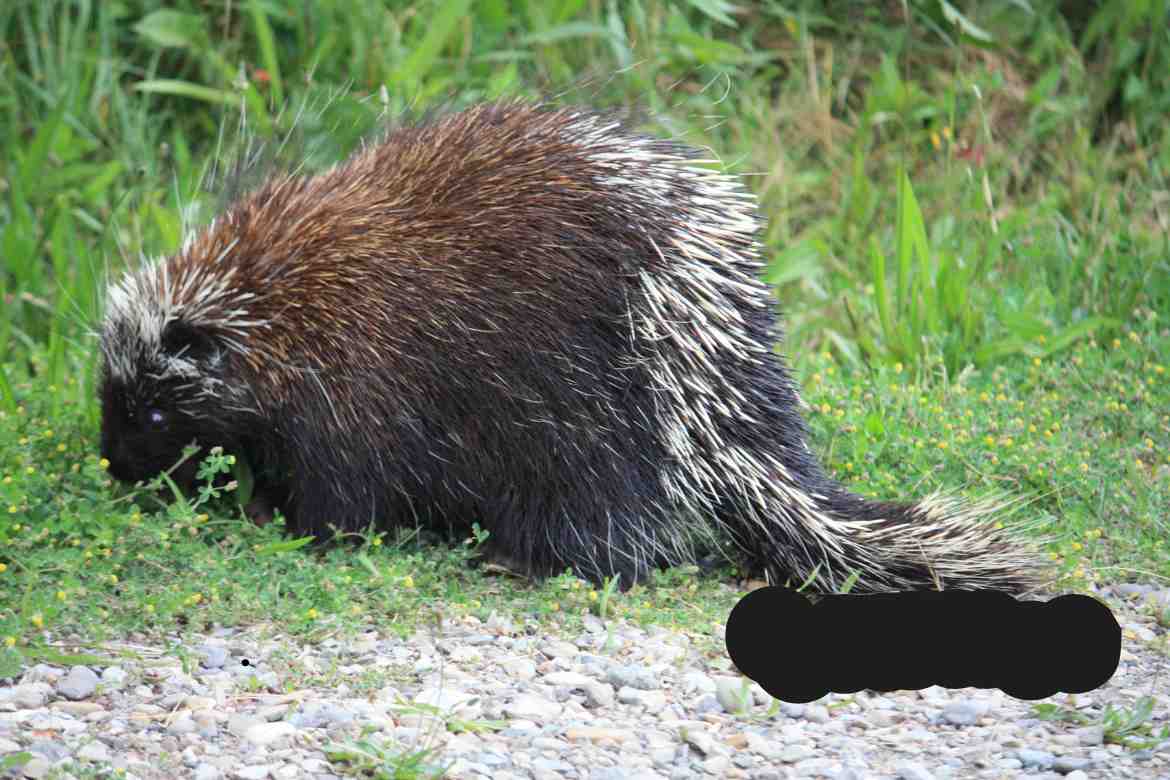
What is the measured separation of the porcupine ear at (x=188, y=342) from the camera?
3742 millimetres

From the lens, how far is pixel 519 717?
286cm

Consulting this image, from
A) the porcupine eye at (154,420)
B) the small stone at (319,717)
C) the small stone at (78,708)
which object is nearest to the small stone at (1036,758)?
the small stone at (319,717)

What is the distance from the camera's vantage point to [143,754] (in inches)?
103

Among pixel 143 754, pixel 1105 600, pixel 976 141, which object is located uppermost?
pixel 976 141

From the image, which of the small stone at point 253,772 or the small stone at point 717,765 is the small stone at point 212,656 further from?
the small stone at point 717,765

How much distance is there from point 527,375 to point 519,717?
3.42ft

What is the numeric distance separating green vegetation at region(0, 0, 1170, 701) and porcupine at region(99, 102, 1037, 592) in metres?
0.19

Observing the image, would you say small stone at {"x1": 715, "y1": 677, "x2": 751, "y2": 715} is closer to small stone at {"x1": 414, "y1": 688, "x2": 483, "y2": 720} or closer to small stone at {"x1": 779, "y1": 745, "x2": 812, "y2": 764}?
small stone at {"x1": 779, "y1": 745, "x2": 812, "y2": 764}

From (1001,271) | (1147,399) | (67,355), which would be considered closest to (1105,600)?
(1147,399)

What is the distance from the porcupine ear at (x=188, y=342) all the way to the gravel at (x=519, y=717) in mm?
843

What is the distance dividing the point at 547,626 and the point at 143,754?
111cm

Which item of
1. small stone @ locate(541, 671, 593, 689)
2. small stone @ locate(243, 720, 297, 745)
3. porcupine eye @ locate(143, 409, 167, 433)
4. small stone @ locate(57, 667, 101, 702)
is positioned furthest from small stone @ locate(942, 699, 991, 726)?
porcupine eye @ locate(143, 409, 167, 433)

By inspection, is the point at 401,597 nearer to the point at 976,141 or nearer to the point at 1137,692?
the point at 1137,692

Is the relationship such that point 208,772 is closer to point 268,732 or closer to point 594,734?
point 268,732
